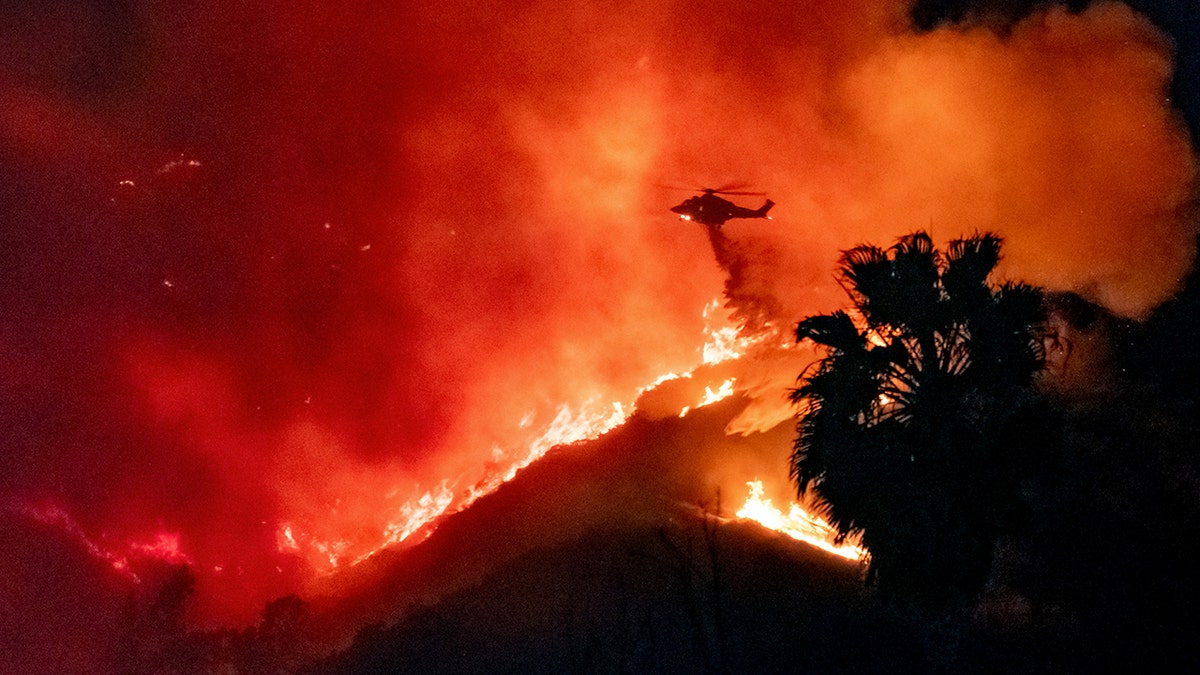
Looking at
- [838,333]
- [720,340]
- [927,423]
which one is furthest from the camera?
[720,340]

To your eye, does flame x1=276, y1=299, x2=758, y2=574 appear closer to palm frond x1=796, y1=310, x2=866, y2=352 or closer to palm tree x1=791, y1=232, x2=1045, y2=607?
palm frond x1=796, y1=310, x2=866, y2=352

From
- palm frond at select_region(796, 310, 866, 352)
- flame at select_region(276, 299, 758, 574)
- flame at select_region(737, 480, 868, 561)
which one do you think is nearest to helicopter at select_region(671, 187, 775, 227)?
flame at select_region(276, 299, 758, 574)

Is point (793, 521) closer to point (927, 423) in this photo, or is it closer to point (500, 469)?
point (927, 423)

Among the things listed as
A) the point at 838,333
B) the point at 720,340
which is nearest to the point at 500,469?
the point at 720,340

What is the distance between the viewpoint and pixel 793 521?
18.2m

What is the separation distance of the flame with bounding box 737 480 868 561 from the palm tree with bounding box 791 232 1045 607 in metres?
5.97

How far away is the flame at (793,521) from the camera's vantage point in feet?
56.6

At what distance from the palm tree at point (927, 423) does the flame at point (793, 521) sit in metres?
5.97

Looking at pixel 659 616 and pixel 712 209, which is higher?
pixel 712 209

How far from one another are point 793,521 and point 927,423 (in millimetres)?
7778

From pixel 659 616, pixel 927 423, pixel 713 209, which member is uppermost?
pixel 713 209

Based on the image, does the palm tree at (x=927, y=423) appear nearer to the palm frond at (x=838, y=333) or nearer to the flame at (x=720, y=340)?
the palm frond at (x=838, y=333)

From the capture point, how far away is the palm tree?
10898mm

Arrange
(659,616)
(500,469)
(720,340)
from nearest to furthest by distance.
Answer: (659,616)
(720,340)
(500,469)
